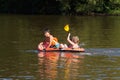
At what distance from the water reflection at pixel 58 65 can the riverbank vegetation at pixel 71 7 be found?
150 ft

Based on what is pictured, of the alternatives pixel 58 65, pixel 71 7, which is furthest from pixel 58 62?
pixel 71 7

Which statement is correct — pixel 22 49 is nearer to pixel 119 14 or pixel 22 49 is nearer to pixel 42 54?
pixel 42 54

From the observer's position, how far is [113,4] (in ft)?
238

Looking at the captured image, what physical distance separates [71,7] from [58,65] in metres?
51.3

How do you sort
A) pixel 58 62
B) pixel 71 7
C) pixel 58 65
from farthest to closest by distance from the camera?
1. pixel 71 7
2. pixel 58 62
3. pixel 58 65

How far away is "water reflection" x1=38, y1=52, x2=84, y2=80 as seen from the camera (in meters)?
19.5

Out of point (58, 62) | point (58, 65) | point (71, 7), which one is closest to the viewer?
point (58, 65)

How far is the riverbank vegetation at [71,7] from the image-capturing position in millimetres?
71625

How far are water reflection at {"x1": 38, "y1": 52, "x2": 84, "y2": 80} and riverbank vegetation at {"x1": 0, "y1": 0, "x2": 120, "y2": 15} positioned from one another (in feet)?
150

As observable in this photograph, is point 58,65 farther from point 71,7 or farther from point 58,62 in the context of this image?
point 71,7

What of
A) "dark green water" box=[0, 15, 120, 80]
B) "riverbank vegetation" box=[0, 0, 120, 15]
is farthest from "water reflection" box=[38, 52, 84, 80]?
"riverbank vegetation" box=[0, 0, 120, 15]

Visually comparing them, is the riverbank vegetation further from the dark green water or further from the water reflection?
the water reflection

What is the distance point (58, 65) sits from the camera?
22.0m

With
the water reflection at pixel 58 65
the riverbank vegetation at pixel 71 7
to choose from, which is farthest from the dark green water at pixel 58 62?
the riverbank vegetation at pixel 71 7
